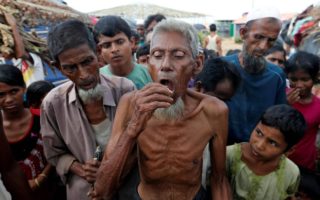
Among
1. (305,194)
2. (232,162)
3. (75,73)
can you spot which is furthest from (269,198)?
(75,73)

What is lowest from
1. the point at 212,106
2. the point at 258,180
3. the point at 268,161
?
the point at 258,180

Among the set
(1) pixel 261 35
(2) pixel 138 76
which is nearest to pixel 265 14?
(1) pixel 261 35

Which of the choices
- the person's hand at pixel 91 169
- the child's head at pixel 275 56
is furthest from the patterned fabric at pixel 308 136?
the person's hand at pixel 91 169

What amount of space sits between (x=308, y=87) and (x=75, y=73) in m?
2.19

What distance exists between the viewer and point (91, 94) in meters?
2.20

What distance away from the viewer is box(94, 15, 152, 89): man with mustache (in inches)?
121

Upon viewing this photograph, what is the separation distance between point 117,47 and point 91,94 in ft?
3.37

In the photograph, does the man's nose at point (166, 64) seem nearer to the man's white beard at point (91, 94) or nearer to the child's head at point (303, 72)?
the man's white beard at point (91, 94)

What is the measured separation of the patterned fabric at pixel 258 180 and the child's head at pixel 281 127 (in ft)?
0.59

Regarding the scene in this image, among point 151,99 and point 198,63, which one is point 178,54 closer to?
point 198,63

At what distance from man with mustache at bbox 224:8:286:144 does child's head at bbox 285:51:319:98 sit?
0.42m

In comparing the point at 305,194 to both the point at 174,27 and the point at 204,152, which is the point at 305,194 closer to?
the point at 204,152

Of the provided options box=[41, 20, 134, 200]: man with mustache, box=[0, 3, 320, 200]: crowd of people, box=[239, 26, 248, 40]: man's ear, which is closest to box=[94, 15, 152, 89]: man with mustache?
box=[0, 3, 320, 200]: crowd of people

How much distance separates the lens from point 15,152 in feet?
7.98
